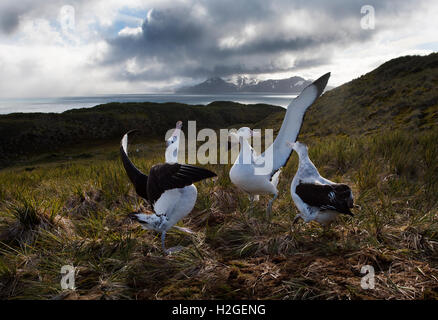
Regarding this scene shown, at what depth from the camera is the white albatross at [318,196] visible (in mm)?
3252

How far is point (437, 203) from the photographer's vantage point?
414cm

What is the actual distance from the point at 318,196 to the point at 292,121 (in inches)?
58.3

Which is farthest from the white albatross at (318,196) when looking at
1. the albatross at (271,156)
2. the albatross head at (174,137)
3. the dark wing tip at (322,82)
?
the albatross head at (174,137)

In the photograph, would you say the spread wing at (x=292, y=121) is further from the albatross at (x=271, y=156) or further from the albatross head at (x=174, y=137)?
the albatross head at (x=174, y=137)

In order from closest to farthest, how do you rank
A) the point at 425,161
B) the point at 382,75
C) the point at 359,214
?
the point at 359,214 → the point at 425,161 → the point at 382,75

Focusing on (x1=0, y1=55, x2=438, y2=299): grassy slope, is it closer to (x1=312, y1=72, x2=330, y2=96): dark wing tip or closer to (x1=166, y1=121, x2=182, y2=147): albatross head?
(x1=166, y1=121, x2=182, y2=147): albatross head

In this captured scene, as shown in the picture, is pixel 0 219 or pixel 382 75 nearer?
pixel 0 219

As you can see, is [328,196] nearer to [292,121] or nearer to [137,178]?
[292,121]

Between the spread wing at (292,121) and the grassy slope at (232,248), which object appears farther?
the spread wing at (292,121)

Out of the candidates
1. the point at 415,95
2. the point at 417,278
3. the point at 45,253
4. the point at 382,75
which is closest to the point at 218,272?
the point at 417,278

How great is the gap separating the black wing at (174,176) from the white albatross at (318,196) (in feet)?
4.59

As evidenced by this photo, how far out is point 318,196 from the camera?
3.43 m
